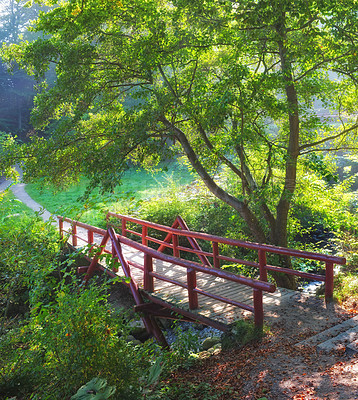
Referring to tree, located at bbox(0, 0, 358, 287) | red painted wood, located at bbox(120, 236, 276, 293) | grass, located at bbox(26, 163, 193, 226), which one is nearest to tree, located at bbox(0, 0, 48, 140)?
grass, located at bbox(26, 163, 193, 226)

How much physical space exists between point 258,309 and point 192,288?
117 cm

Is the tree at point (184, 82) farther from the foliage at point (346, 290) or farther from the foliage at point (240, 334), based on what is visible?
the foliage at point (240, 334)

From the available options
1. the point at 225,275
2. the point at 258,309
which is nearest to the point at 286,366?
the point at 258,309

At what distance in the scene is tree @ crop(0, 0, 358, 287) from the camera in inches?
277

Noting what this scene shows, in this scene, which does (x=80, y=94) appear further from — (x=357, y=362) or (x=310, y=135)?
(x=357, y=362)

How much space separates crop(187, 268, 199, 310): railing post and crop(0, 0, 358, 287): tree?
2.35m

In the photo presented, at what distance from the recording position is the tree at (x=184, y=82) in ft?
23.1

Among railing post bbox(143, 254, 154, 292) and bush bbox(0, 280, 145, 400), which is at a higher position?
bush bbox(0, 280, 145, 400)

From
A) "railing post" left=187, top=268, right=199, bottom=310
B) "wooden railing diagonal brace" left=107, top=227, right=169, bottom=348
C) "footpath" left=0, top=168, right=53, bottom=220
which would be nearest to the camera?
"railing post" left=187, top=268, right=199, bottom=310

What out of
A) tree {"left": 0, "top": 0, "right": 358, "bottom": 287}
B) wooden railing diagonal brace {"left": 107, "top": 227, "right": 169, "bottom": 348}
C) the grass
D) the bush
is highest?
tree {"left": 0, "top": 0, "right": 358, "bottom": 287}

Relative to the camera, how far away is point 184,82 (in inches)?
323

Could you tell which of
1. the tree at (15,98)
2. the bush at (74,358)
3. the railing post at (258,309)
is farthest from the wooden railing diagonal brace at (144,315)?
the tree at (15,98)

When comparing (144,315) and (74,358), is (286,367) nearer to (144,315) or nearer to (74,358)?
(74,358)

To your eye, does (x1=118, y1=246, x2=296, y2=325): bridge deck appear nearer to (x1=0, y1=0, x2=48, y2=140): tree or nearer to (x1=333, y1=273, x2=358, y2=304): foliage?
(x1=333, y1=273, x2=358, y2=304): foliage
